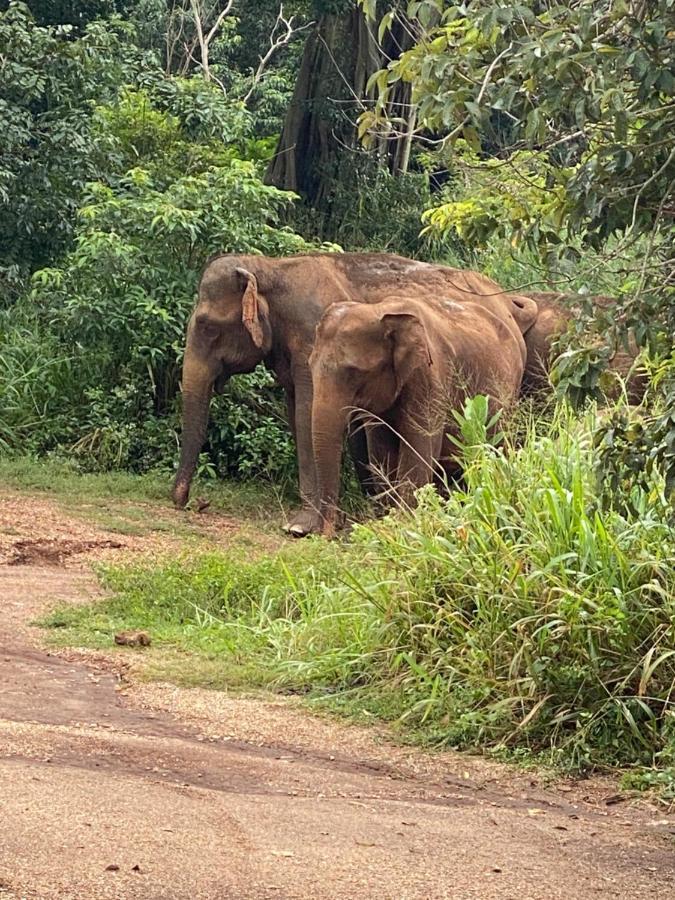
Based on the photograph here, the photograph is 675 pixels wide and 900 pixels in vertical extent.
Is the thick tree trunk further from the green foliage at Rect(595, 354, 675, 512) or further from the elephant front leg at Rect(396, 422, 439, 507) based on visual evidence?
the green foliage at Rect(595, 354, 675, 512)

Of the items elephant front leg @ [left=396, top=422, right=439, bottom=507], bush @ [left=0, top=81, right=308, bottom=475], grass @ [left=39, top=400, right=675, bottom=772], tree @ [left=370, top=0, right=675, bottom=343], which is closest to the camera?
tree @ [left=370, top=0, right=675, bottom=343]

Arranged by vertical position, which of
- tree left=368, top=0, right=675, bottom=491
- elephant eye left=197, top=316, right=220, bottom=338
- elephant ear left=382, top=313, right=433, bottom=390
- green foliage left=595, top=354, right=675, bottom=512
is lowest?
elephant eye left=197, top=316, right=220, bottom=338

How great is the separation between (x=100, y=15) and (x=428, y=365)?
945 centimetres

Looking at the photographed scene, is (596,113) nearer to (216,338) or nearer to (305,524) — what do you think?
(305,524)

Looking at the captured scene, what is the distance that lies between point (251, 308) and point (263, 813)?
8040 mm

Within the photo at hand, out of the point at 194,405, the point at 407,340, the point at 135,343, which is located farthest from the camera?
the point at 135,343

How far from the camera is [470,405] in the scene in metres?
8.23

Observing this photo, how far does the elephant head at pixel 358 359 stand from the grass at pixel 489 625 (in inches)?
126

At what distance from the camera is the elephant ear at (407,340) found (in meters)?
11.4

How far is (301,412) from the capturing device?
1280cm

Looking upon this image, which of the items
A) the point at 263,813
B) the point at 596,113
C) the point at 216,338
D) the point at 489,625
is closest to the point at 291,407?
the point at 216,338

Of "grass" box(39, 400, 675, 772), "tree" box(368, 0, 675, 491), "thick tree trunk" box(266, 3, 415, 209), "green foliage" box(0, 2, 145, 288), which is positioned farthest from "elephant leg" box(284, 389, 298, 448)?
"tree" box(368, 0, 675, 491)

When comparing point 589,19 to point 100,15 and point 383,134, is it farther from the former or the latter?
point 100,15

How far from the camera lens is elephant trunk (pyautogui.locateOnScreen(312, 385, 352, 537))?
1148cm
